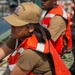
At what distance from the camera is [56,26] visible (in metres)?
3.84

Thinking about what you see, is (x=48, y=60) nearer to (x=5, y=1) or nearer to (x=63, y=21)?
(x=63, y=21)

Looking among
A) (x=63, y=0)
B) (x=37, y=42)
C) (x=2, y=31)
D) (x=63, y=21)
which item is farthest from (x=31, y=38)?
(x=63, y=0)

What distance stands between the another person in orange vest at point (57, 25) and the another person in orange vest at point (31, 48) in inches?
42.4

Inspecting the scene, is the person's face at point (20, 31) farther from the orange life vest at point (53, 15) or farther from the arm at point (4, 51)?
the orange life vest at point (53, 15)

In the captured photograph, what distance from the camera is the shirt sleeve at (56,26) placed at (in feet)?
12.5

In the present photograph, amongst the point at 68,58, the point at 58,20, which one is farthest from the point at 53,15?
the point at 68,58

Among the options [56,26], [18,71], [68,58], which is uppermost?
[18,71]

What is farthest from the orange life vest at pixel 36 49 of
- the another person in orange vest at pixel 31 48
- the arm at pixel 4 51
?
the arm at pixel 4 51

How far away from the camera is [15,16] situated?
273cm

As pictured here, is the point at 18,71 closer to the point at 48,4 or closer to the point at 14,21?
the point at 14,21

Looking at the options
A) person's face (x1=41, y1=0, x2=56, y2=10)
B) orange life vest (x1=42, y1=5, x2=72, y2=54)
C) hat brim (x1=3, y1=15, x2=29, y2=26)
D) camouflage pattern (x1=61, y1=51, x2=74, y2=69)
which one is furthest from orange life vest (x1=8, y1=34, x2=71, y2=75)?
camouflage pattern (x1=61, y1=51, x2=74, y2=69)

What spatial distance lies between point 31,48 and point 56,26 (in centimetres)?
128

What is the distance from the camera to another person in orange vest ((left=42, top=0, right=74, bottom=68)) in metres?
3.85

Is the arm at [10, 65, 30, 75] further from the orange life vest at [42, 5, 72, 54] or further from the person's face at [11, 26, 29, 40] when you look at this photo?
the orange life vest at [42, 5, 72, 54]
